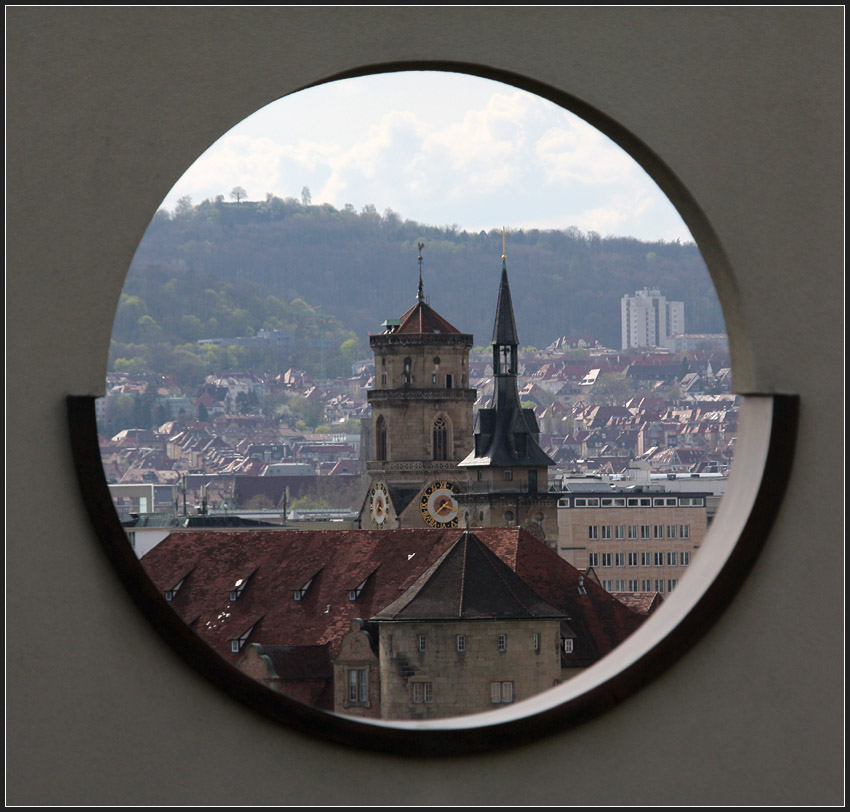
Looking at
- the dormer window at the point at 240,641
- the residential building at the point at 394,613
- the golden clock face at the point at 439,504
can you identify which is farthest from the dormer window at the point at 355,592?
the golden clock face at the point at 439,504

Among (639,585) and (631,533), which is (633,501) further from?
(639,585)

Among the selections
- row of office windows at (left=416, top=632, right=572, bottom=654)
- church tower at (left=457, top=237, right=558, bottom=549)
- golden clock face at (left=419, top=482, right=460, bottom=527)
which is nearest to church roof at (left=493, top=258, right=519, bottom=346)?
church tower at (left=457, top=237, right=558, bottom=549)

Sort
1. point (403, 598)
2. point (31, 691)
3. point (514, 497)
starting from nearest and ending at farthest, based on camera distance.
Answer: point (31, 691)
point (403, 598)
point (514, 497)

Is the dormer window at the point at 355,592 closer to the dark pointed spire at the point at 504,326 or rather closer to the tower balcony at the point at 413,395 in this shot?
the dark pointed spire at the point at 504,326

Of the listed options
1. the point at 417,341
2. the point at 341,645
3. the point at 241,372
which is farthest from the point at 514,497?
the point at 241,372

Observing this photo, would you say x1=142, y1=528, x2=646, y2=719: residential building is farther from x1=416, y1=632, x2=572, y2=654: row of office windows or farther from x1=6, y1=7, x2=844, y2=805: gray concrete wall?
x1=6, y1=7, x2=844, y2=805: gray concrete wall

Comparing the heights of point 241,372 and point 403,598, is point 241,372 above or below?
above

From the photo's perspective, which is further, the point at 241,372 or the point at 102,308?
the point at 241,372

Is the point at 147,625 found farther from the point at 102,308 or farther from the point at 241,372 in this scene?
the point at 241,372
